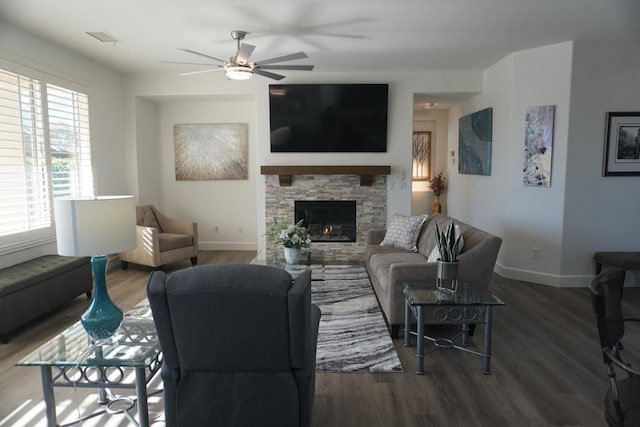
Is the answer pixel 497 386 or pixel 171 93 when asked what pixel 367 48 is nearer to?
pixel 171 93

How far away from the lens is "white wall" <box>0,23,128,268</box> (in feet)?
12.8

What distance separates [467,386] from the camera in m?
2.55

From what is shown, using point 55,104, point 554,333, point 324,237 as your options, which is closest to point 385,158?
point 324,237

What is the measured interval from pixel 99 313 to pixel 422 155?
22.3 ft

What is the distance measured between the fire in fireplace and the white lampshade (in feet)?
13.0

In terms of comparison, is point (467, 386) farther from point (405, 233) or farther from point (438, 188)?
point (438, 188)

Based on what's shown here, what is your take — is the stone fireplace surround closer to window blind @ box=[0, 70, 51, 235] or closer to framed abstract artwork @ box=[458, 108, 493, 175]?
framed abstract artwork @ box=[458, 108, 493, 175]

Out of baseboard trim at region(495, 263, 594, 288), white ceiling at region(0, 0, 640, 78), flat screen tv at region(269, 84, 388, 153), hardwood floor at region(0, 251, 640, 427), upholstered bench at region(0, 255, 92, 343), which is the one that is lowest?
hardwood floor at region(0, 251, 640, 427)

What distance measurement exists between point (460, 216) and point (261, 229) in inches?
133

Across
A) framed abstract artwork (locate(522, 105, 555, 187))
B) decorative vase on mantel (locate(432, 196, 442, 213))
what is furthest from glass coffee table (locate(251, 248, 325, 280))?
decorative vase on mantel (locate(432, 196, 442, 213))

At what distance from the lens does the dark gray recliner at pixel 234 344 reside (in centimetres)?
159

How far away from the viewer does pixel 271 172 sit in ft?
18.7

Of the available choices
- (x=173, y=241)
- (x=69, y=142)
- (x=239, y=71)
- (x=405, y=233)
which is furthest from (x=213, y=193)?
(x=405, y=233)

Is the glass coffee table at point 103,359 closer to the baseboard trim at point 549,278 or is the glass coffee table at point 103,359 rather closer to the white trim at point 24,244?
the white trim at point 24,244
